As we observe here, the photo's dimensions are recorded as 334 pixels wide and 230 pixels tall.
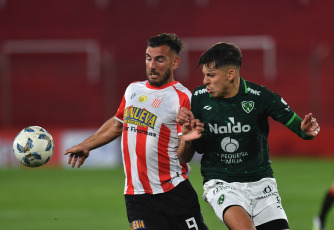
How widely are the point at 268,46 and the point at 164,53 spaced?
23.0 meters

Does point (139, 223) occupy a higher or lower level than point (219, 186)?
lower

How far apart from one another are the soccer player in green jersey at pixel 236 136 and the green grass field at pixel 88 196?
15.7ft

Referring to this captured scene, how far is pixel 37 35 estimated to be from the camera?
1149 inches

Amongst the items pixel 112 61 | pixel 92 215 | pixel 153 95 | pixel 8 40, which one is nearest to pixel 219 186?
pixel 153 95

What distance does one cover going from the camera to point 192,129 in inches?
225

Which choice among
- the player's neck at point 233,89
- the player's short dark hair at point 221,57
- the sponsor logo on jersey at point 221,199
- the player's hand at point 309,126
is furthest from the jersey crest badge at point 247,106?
the sponsor logo on jersey at point 221,199

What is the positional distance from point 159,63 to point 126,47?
2274cm

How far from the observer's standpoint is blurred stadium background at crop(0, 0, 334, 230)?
92.5ft

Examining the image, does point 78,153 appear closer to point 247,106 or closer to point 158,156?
point 158,156

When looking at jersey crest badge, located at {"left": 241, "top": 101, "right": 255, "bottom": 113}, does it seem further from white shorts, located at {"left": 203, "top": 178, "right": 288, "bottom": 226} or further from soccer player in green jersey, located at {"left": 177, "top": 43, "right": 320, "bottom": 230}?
white shorts, located at {"left": 203, "top": 178, "right": 288, "bottom": 226}

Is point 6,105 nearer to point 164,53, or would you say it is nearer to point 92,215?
point 92,215

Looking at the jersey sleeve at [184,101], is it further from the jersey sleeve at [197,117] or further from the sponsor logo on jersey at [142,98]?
the sponsor logo on jersey at [142,98]

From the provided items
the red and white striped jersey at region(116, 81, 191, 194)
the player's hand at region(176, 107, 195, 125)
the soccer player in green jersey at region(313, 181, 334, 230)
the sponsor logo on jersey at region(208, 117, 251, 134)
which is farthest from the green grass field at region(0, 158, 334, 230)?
the player's hand at region(176, 107, 195, 125)

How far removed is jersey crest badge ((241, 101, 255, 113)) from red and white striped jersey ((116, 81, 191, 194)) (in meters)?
0.54
